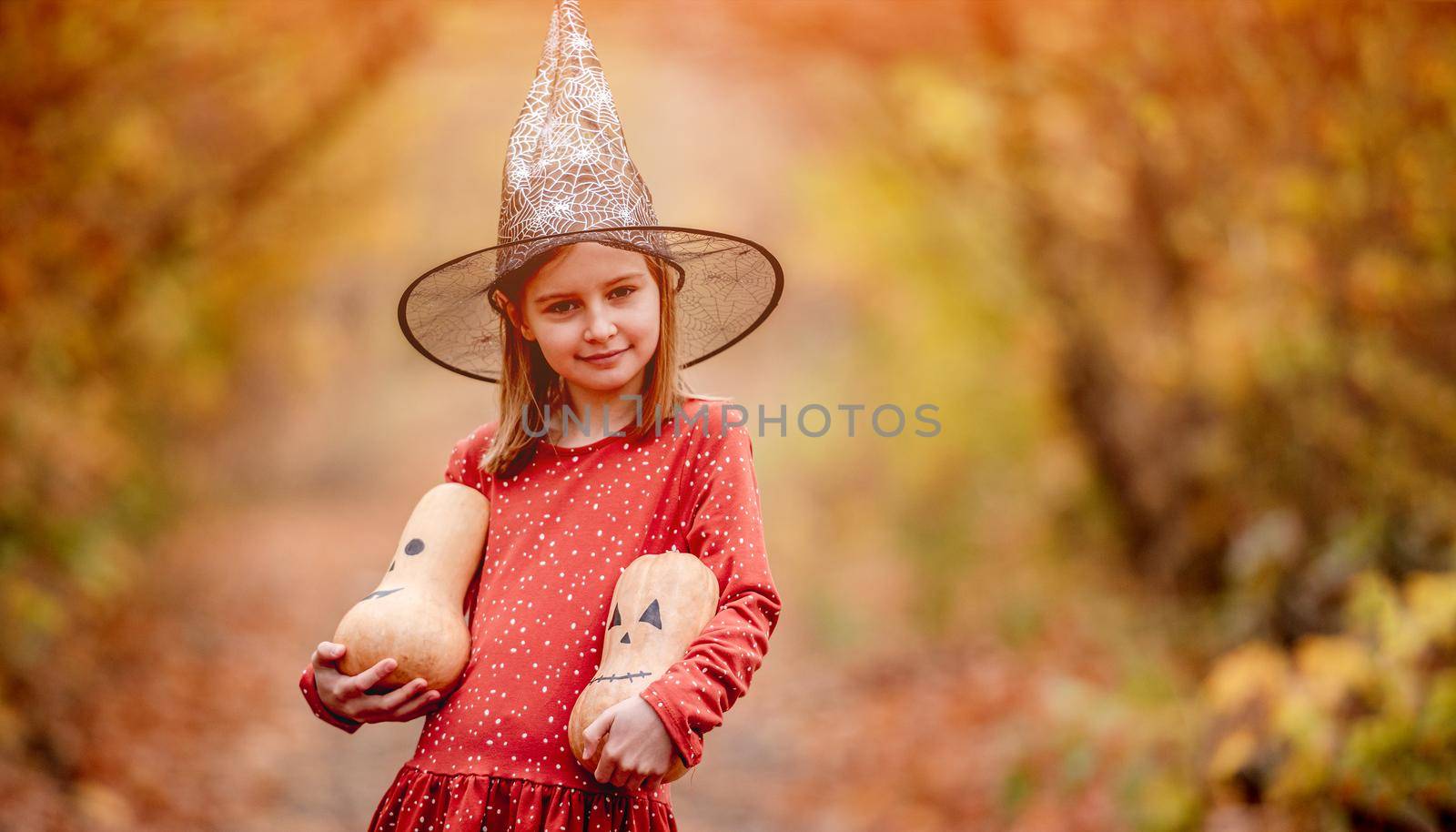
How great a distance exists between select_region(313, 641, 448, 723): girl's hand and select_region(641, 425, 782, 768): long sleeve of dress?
454 millimetres

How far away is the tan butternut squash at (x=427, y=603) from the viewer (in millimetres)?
1970

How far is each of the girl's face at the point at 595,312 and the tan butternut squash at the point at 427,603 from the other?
1.09 feet

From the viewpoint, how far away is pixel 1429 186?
4.53 m

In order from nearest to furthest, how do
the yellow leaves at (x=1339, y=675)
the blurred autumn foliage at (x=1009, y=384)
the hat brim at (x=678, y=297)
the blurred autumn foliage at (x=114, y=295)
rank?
the hat brim at (x=678, y=297) < the yellow leaves at (x=1339, y=675) < the blurred autumn foliage at (x=1009, y=384) < the blurred autumn foliage at (x=114, y=295)

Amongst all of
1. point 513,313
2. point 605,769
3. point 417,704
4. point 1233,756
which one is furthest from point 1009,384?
point 605,769

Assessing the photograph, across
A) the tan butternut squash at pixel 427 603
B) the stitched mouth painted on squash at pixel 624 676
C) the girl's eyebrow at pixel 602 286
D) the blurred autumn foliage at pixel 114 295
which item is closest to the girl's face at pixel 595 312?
the girl's eyebrow at pixel 602 286

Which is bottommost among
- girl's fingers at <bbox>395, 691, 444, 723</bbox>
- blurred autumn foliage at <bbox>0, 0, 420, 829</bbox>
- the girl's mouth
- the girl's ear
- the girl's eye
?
girl's fingers at <bbox>395, 691, 444, 723</bbox>

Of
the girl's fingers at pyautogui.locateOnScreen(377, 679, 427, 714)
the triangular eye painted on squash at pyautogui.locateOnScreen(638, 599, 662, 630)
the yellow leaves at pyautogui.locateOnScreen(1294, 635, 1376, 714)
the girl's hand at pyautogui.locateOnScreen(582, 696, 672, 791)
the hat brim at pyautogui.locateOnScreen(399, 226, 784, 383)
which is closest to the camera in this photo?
the girl's hand at pyautogui.locateOnScreen(582, 696, 672, 791)

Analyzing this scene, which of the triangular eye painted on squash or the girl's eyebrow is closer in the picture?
the triangular eye painted on squash

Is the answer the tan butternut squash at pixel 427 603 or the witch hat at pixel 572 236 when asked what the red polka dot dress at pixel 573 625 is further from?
the witch hat at pixel 572 236

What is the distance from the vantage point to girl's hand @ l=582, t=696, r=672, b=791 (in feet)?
5.70

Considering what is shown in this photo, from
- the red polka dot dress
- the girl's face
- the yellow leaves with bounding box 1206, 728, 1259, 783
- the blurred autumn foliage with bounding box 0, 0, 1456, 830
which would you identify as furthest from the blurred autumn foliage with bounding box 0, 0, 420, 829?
the yellow leaves with bounding box 1206, 728, 1259, 783

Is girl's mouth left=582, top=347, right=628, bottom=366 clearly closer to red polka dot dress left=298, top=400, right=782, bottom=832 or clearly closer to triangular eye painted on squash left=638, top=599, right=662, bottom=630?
red polka dot dress left=298, top=400, right=782, bottom=832

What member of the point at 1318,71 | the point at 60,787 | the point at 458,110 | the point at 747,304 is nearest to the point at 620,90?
the point at 458,110
